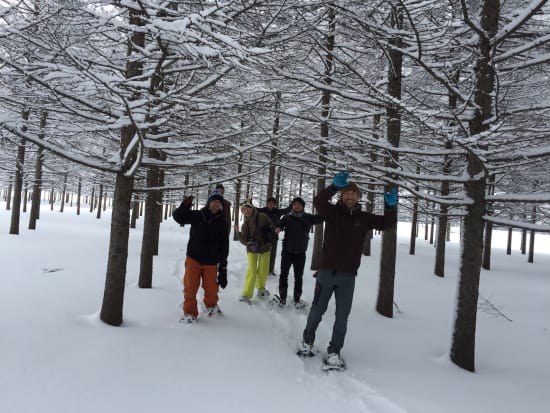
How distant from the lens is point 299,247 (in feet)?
20.9

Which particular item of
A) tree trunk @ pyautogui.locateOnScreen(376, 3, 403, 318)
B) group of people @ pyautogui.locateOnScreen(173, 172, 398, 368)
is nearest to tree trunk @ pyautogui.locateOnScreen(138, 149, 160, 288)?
group of people @ pyautogui.locateOnScreen(173, 172, 398, 368)

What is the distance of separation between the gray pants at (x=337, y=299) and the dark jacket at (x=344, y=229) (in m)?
0.10

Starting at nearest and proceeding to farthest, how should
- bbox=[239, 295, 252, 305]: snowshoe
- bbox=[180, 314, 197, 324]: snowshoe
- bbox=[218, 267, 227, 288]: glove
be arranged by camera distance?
bbox=[180, 314, 197, 324]: snowshoe < bbox=[218, 267, 227, 288]: glove < bbox=[239, 295, 252, 305]: snowshoe

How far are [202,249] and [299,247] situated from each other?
2.04m

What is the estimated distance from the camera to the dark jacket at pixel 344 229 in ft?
13.4

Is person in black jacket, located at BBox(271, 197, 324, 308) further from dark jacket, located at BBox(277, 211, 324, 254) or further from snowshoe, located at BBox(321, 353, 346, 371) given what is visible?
snowshoe, located at BBox(321, 353, 346, 371)

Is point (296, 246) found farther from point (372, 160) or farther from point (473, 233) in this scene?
point (473, 233)

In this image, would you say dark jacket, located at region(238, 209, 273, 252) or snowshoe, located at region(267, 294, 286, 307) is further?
dark jacket, located at region(238, 209, 273, 252)

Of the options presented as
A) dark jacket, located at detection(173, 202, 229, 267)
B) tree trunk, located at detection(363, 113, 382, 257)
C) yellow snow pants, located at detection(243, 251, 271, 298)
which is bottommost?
yellow snow pants, located at detection(243, 251, 271, 298)

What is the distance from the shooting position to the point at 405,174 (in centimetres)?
405

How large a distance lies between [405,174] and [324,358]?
2332mm

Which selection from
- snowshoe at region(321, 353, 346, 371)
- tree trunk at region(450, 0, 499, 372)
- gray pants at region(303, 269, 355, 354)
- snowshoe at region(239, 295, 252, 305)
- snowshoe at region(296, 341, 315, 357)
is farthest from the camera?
snowshoe at region(239, 295, 252, 305)

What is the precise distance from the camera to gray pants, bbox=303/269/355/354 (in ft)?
13.2

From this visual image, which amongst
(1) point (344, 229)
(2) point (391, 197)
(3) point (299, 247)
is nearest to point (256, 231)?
(3) point (299, 247)
